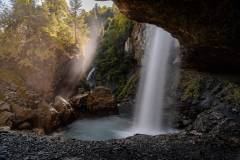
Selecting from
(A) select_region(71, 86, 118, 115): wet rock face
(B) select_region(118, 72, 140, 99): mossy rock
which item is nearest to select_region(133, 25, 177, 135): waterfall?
(B) select_region(118, 72, 140, 99): mossy rock

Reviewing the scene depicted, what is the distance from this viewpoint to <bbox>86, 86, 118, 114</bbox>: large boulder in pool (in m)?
27.5

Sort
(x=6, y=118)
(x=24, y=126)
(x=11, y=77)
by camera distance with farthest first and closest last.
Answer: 1. (x=11, y=77)
2. (x=24, y=126)
3. (x=6, y=118)

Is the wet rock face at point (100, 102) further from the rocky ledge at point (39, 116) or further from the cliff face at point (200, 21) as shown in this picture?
the cliff face at point (200, 21)

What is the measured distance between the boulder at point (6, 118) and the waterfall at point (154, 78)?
35.4ft

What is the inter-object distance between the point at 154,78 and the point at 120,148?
62.9 ft

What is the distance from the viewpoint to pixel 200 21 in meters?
11.2

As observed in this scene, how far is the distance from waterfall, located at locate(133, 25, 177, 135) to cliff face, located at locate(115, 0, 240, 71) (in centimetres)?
1286

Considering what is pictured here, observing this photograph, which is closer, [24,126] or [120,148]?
[120,148]

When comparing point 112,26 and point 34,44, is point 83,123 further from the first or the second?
point 112,26

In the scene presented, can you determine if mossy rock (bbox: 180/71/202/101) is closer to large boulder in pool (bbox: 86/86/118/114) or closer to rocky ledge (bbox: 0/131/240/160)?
large boulder in pool (bbox: 86/86/118/114)

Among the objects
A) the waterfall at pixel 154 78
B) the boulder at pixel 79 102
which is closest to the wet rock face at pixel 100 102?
the boulder at pixel 79 102

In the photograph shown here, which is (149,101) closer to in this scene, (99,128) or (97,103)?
(97,103)

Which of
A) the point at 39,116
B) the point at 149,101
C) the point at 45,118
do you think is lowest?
the point at 45,118

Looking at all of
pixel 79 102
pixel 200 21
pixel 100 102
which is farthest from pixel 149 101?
pixel 200 21
